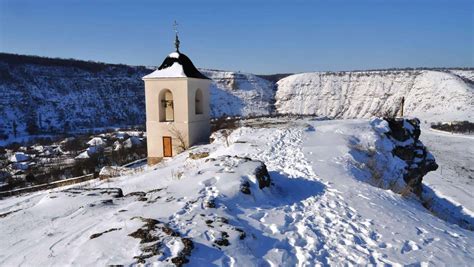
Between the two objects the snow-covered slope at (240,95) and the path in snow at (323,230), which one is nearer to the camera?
the path in snow at (323,230)

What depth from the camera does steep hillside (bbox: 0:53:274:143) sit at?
185 feet

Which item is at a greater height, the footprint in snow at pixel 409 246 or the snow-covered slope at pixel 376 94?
the snow-covered slope at pixel 376 94

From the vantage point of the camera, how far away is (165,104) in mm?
18109

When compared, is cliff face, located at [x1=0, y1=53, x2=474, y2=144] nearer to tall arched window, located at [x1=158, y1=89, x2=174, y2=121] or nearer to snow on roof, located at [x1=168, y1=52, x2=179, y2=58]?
tall arched window, located at [x1=158, y1=89, x2=174, y2=121]

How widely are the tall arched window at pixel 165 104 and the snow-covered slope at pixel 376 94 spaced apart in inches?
2209

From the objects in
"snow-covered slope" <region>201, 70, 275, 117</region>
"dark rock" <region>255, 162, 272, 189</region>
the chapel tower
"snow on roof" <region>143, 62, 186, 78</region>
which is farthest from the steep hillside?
"dark rock" <region>255, 162, 272, 189</region>

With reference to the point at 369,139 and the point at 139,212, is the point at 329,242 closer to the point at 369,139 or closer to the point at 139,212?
the point at 139,212

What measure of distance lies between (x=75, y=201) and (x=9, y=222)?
3.80 feet

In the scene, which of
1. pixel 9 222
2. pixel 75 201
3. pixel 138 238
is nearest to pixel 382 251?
pixel 138 238

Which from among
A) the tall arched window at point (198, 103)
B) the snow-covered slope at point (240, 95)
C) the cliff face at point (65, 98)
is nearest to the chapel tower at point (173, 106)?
the tall arched window at point (198, 103)

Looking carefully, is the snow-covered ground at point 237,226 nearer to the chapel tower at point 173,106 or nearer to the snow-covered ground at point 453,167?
the chapel tower at point 173,106

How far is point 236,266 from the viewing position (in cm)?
428

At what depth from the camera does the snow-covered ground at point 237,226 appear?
4.58 meters

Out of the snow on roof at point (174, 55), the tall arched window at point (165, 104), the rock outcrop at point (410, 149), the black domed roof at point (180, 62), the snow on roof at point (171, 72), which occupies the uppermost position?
the snow on roof at point (174, 55)
